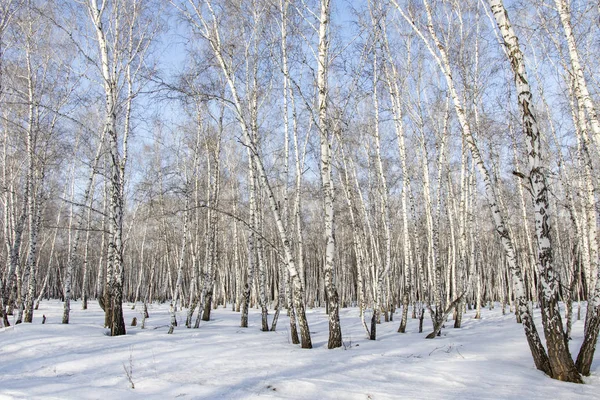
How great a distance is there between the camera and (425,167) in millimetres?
11938

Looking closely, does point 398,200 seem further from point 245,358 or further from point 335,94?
point 245,358

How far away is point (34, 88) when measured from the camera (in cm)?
1187

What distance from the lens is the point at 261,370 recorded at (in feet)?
17.3

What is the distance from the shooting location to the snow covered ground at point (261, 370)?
170 inches

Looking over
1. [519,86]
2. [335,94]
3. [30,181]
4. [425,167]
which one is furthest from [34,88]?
[519,86]

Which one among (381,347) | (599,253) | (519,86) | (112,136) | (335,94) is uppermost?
(335,94)

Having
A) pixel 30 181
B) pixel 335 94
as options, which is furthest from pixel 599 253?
pixel 30 181

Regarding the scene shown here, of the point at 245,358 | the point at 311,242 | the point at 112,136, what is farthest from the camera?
the point at 311,242

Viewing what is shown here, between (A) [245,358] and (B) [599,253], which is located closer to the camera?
(B) [599,253]

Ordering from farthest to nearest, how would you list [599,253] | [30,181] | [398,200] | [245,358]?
1. [398,200]
2. [30,181]
3. [245,358]
4. [599,253]

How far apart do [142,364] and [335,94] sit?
367 inches

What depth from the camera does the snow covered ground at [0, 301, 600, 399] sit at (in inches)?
170

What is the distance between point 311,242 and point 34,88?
73.1 ft

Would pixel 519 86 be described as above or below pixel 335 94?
below
